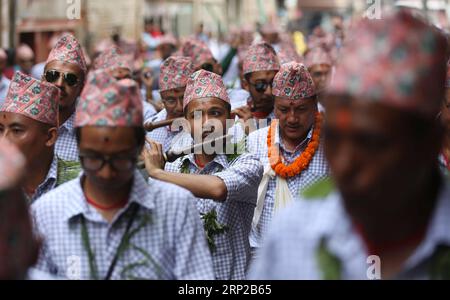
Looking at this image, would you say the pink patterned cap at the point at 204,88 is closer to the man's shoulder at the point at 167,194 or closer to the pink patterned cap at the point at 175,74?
the pink patterned cap at the point at 175,74

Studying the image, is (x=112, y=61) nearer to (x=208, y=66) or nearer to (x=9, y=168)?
(x=208, y=66)

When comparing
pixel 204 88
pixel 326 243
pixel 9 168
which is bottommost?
pixel 204 88

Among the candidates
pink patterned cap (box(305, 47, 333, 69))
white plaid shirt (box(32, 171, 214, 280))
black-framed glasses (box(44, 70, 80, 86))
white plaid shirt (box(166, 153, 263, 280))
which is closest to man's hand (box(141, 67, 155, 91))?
pink patterned cap (box(305, 47, 333, 69))

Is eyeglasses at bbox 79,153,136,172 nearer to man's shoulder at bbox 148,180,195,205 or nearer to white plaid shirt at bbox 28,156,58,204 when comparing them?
man's shoulder at bbox 148,180,195,205

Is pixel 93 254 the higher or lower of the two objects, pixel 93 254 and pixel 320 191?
the lower

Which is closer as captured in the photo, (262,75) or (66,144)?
(66,144)

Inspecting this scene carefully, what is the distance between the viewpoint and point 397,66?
273 cm

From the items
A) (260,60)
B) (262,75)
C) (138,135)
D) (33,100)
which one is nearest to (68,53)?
(33,100)

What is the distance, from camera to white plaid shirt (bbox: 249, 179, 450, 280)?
2.88 m

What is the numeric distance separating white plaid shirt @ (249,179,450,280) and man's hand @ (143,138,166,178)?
4.76 ft

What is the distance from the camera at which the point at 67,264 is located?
3.60 m

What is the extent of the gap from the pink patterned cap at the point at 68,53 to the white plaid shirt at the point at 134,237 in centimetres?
337

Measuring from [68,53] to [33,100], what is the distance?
1.82 metres

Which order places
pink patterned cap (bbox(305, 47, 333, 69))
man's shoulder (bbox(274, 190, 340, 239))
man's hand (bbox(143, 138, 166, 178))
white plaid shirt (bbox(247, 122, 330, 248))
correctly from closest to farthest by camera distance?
man's shoulder (bbox(274, 190, 340, 239)) < man's hand (bbox(143, 138, 166, 178)) < white plaid shirt (bbox(247, 122, 330, 248)) < pink patterned cap (bbox(305, 47, 333, 69))
